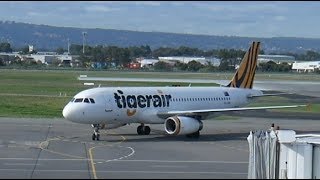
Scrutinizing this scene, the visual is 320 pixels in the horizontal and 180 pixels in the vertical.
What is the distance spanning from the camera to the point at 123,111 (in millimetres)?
42250

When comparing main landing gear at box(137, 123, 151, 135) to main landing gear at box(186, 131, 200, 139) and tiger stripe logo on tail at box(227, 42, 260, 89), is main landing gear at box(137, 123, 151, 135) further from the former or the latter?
tiger stripe logo on tail at box(227, 42, 260, 89)

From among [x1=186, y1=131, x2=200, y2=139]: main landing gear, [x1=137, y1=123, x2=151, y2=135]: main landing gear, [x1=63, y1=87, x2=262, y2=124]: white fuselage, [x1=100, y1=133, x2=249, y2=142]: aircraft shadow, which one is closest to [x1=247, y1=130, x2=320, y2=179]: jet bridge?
[x1=63, y1=87, x2=262, y2=124]: white fuselage

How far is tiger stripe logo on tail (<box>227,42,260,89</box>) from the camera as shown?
52.4m

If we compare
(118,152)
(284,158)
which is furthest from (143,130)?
(284,158)

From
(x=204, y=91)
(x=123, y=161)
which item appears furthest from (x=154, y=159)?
(x=204, y=91)

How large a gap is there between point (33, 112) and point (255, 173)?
41575mm

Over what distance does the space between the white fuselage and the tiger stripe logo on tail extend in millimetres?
3413

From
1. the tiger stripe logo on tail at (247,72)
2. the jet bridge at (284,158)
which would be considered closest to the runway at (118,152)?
the tiger stripe logo on tail at (247,72)

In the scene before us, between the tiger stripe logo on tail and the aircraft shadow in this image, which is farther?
the tiger stripe logo on tail

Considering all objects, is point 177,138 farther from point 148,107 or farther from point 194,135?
point 148,107

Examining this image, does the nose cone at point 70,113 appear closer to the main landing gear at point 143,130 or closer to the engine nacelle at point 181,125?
the main landing gear at point 143,130

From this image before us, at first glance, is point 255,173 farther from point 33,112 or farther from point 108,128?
point 33,112

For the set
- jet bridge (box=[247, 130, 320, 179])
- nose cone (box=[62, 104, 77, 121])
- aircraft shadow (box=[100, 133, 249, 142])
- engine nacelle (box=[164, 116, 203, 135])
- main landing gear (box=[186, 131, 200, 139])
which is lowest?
aircraft shadow (box=[100, 133, 249, 142])

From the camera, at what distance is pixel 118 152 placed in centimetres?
3562
